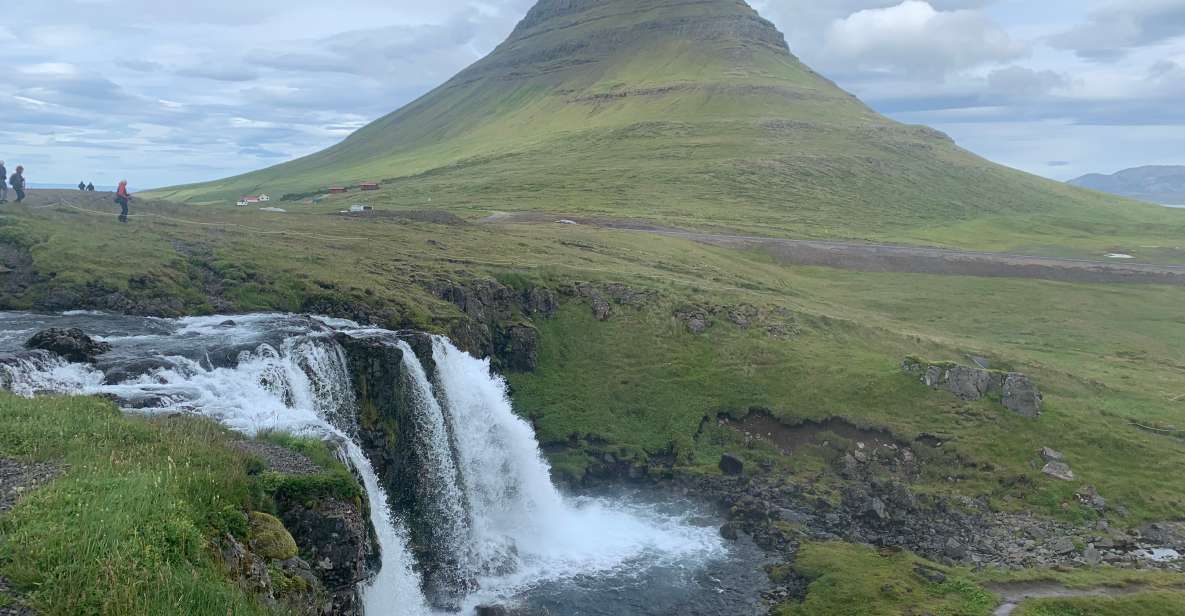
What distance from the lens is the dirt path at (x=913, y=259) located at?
96.8 m

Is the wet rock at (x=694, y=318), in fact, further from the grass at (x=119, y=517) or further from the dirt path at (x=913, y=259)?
the dirt path at (x=913, y=259)

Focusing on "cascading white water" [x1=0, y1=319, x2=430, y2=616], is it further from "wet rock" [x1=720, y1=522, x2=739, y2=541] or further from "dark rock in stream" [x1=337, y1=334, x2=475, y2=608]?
"wet rock" [x1=720, y1=522, x2=739, y2=541]

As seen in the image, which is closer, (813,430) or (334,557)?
(334,557)

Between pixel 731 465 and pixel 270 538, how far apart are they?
31.3m

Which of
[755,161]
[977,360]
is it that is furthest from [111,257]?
[755,161]

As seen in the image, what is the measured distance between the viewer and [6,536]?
545 inches

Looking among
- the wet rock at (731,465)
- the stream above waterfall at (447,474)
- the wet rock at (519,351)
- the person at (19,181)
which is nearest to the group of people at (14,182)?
the person at (19,181)

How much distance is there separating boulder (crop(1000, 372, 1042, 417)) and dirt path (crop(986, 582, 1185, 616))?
51.9ft

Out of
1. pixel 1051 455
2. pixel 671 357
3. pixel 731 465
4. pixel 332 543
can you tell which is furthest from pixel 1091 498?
pixel 332 543

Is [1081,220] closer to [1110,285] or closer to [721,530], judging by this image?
[1110,285]

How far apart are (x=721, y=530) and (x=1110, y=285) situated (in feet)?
262

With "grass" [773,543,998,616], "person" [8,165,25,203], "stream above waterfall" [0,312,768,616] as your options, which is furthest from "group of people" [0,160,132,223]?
"grass" [773,543,998,616]

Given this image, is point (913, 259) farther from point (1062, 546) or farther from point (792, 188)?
point (1062, 546)

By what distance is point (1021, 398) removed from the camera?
151 ft
